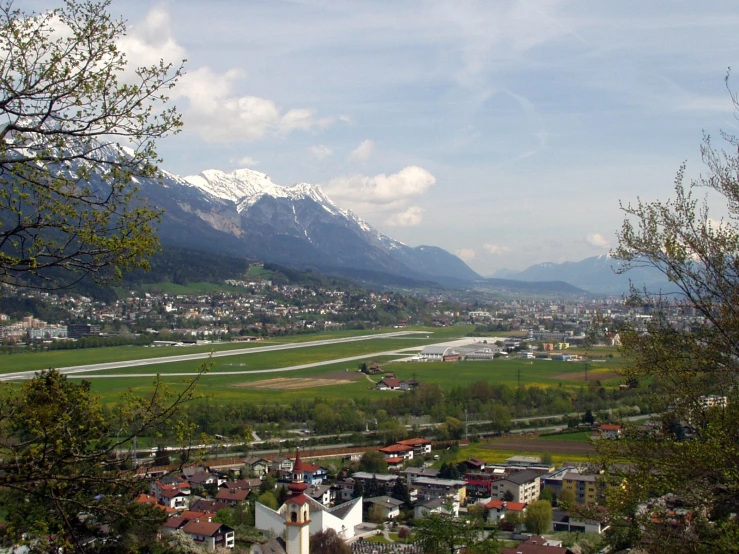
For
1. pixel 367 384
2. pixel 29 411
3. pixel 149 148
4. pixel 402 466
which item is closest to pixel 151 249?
pixel 149 148

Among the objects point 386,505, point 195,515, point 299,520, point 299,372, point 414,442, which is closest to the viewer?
point 299,520

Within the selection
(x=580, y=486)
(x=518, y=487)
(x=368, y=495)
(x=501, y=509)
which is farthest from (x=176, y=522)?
(x=580, y=486)

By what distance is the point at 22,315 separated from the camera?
83500 mm

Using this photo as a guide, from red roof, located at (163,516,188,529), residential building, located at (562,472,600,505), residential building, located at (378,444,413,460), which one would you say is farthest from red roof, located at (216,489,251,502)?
residential building, located at (562,472,600,505)

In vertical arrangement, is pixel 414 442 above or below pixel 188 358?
below

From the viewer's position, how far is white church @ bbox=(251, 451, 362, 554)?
53.7 ft

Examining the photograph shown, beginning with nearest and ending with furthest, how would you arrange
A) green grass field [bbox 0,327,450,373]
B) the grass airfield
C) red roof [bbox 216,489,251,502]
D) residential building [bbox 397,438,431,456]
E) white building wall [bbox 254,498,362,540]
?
white building wall [bbox 254,498,362,540] < red roof [bbox 216,489,251,502] < residential building [bbox 397,438,431,456] < the grass airfield < green grass field [bbox 0,327,450,373]

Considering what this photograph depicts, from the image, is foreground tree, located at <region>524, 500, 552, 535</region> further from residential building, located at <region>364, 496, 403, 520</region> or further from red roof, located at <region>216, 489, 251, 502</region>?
red roof, located at <region>216, 489, 251, 502</region>

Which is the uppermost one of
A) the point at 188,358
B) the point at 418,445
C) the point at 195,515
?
the point at 188,358

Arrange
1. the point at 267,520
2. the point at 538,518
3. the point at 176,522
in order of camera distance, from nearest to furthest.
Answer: the point at 176,522
the point at 267,520
the point at 538,518

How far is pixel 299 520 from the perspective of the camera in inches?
645

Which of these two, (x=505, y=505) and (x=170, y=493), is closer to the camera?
(x=505, y=505)

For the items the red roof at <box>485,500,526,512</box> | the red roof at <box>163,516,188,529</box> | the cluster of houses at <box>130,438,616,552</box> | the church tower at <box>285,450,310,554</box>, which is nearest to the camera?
the church tower at <box>285,450,310,554</box>

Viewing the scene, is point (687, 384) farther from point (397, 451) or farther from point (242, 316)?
point (242, 316)
